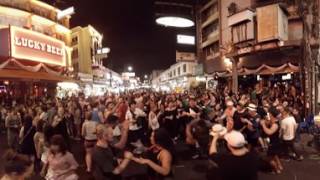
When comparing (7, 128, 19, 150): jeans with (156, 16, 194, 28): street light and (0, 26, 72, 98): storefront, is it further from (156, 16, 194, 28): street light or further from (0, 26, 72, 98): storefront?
(156, 16, 194, 28): street light

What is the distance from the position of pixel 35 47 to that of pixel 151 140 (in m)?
22.8

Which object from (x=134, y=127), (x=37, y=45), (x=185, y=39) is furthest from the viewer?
(x=185, y=39)

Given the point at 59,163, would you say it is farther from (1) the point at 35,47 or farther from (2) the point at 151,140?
(1) the point at 35,47

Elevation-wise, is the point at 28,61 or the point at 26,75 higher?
the point at 28,61

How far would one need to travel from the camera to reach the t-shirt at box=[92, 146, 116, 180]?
5.73m

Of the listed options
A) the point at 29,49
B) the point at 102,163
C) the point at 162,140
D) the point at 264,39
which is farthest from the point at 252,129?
the point at 29,49

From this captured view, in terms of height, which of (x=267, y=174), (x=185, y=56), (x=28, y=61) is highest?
(x=185, y=56)

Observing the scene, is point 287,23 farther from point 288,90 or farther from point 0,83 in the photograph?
point 0,83

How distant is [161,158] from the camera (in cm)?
527

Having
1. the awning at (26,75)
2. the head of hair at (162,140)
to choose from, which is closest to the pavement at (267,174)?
the head of hair at (162,140)

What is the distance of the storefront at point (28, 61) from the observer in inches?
859

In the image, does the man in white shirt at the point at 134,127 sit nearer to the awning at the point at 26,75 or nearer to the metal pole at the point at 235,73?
the awning at the point at 26,75

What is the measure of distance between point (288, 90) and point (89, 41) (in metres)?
37.9

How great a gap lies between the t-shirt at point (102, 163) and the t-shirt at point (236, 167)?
198cm
